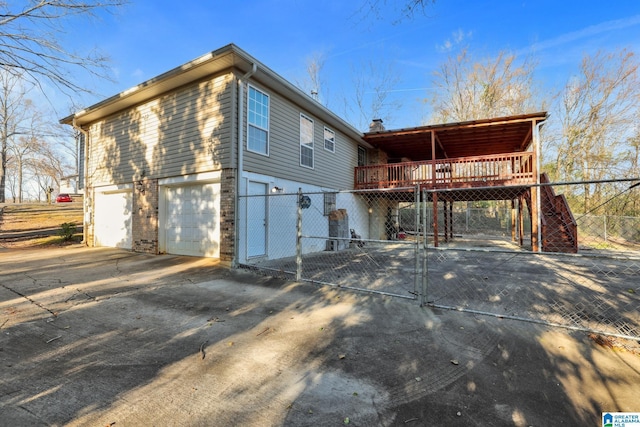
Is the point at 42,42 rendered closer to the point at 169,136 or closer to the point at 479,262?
the point at 169,136

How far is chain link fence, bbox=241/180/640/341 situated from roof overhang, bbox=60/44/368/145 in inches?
116

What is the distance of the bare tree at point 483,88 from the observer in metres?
20.3

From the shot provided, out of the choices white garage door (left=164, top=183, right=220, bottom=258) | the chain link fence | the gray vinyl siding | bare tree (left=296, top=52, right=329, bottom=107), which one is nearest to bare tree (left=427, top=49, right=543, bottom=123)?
bare tree (left=296, top=52, right=329, bottom=107)

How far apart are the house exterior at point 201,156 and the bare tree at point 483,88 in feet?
50.4

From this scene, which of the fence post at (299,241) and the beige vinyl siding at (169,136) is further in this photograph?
the beige vinyl siding at (169,136)

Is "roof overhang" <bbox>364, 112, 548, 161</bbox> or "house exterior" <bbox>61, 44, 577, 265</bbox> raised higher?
"roof overhang" <bbox>364, 112, 548, 161</bbox>

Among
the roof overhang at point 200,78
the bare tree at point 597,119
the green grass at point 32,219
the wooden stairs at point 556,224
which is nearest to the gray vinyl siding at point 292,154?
the roof overhang at point 200,78

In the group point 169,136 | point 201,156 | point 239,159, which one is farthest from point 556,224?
point 169,136

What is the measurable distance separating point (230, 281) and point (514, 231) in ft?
45.5

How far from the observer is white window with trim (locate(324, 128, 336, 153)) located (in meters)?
11.1

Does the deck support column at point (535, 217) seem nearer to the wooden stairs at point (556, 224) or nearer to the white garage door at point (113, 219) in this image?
the wooden stairs at point (556, 224)

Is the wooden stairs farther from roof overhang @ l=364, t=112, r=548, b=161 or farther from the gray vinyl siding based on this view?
the gray vinyl siding

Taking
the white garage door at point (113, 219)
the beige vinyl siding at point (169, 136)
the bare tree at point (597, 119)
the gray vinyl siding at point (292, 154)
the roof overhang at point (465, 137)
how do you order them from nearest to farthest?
1. the beige vinyl siding at point (169, 136)
2. the gray vinyl siding at point (292, 154)
3. the white garage door at point (113, 219)
4. the roof overhang at point (465, 137)
5. the bare tree at point (597, 119)

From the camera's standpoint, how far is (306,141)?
32.6 ft
